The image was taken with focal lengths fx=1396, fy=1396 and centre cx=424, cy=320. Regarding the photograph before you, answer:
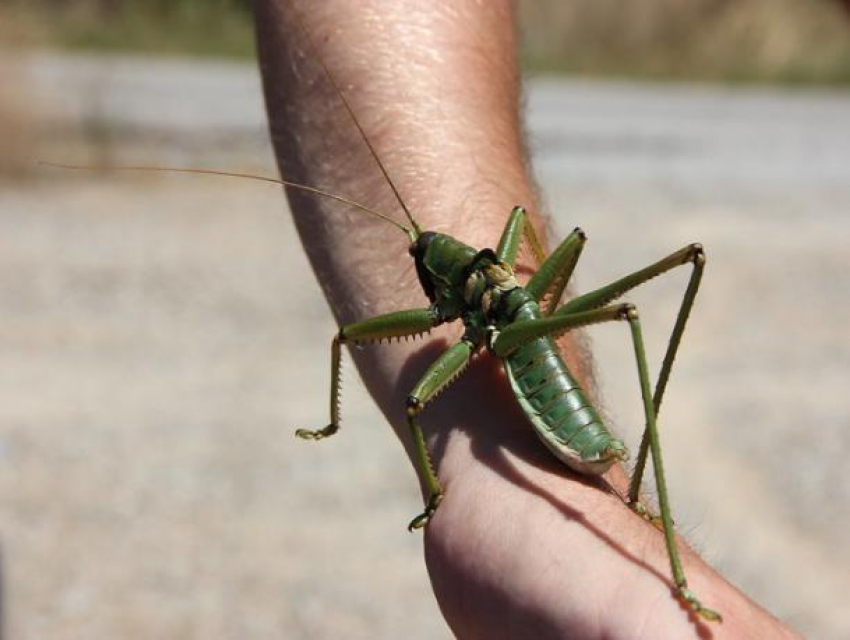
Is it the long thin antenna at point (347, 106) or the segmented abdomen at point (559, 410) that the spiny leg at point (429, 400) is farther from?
the long thin antenna at point (347, 106)

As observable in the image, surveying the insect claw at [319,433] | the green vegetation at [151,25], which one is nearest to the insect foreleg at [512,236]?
the insect claw at [319,433]

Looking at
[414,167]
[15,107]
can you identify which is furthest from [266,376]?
[15,107]

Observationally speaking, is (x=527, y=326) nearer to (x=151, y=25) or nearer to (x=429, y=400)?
(x=429, y=400)

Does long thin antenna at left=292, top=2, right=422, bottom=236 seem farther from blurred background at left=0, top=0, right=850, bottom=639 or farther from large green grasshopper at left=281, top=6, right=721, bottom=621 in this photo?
blurred background at left=0, top=0, right=850, bottom=639

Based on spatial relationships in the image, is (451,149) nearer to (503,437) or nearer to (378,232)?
(378,232)

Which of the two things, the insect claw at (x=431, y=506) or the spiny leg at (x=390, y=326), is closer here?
the insect claw at (x=431, y=506)

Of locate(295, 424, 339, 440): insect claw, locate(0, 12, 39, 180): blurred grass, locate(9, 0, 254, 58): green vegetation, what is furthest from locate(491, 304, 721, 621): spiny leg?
locate(9, 0, 254, 58): green vegetation
